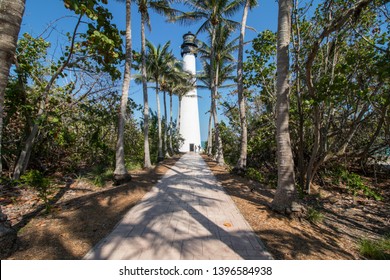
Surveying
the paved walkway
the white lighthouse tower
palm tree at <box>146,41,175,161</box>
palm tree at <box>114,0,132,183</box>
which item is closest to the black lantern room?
the white lighthouse tower

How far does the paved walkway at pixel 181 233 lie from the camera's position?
9.53 feet

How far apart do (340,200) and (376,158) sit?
161 inches

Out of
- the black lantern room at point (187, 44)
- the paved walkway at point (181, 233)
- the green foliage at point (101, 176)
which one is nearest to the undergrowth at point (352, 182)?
the paved walkway at point (181, 233)

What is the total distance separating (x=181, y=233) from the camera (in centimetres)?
348

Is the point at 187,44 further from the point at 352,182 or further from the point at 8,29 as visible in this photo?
the point at 8,29

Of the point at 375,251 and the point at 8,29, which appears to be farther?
the point at 375,251

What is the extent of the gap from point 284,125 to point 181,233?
10.8 ft

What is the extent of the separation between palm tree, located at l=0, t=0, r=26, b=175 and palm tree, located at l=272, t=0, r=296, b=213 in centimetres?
479

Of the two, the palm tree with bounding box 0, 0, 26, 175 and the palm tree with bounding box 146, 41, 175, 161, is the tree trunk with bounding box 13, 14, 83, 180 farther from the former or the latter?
the palm tree with bounding box 146, 41, 175, 161

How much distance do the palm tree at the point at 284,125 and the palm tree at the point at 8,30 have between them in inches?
188

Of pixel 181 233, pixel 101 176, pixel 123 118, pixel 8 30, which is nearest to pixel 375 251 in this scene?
pixel 181 233

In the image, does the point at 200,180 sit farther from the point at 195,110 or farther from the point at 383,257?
the point at 195,110
